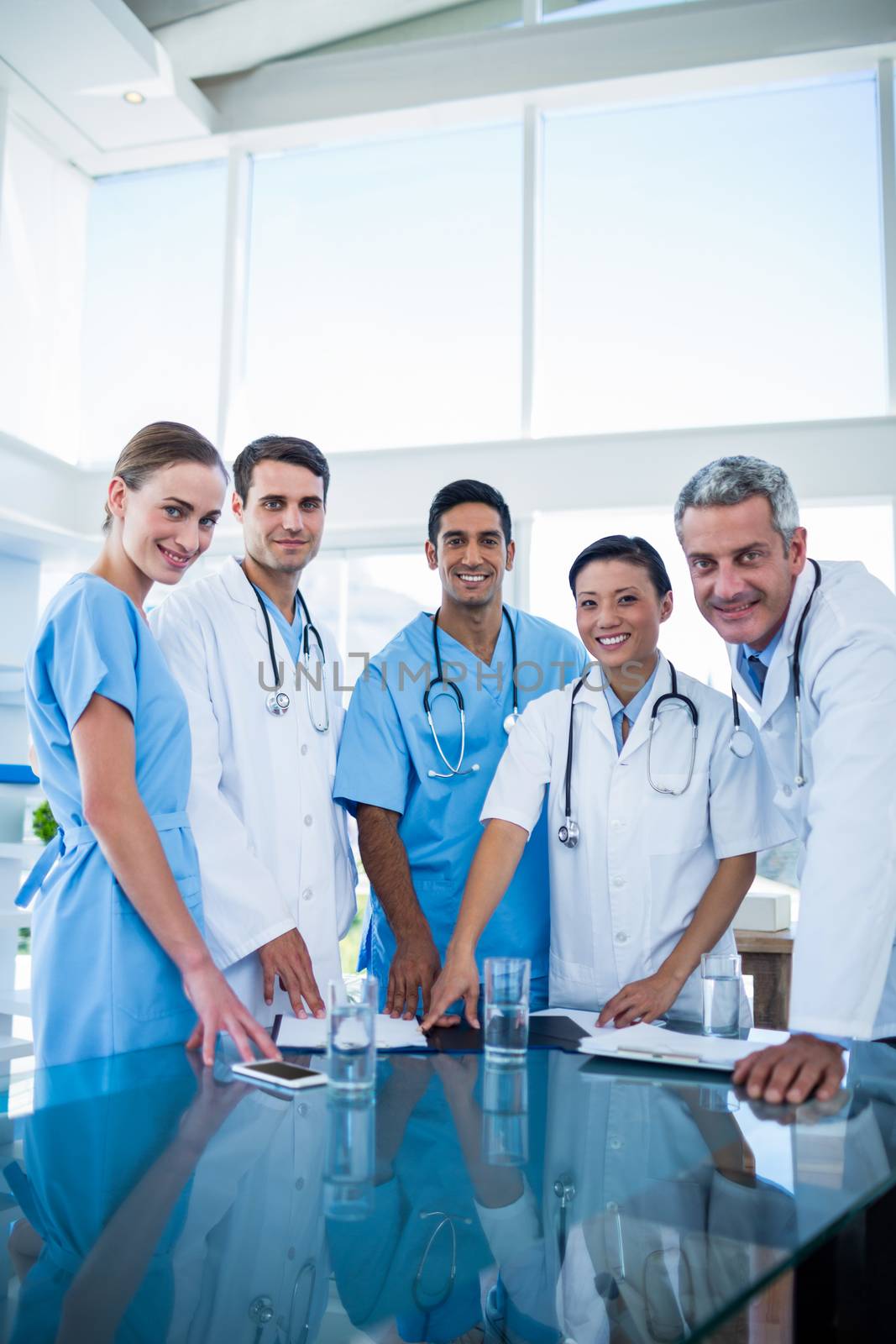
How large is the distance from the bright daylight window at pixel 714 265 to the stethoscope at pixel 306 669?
3075mm

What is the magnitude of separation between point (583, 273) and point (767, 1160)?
15.5 ft

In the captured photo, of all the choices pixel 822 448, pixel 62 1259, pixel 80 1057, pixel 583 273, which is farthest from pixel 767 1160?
pixel 583 273

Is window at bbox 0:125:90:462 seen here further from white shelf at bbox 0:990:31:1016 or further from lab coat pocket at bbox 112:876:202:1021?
lab coat pocket at bbox 112:876:202:1021

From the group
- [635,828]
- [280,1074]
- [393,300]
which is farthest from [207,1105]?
[393,300]

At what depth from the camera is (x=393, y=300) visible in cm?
526

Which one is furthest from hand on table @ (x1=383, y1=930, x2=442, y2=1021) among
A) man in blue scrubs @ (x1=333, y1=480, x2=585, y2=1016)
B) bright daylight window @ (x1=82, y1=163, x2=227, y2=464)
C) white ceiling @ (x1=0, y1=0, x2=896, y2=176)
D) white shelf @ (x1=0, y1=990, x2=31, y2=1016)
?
white ceiling @ (x1=0, y1=0, x2=896, y2=176)

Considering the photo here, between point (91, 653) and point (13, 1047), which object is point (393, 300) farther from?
point (91, 653)

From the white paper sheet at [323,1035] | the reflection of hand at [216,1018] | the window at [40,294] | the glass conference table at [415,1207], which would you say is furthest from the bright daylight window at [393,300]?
the glass conference table at [415,1207]

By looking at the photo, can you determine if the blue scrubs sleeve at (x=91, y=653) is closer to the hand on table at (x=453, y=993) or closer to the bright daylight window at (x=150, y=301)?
the hand on table at (x=453, y=993)

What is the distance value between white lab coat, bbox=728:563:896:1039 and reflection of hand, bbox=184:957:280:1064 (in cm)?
64

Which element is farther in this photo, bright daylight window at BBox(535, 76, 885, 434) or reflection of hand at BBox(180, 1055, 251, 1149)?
bright daylight window at BBox(535, 76, 885, 434)

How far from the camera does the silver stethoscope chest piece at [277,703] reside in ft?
6.57

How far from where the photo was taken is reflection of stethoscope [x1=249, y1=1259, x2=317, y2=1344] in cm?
66

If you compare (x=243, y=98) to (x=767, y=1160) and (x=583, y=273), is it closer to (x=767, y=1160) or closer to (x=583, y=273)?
(x=583, y=273)
